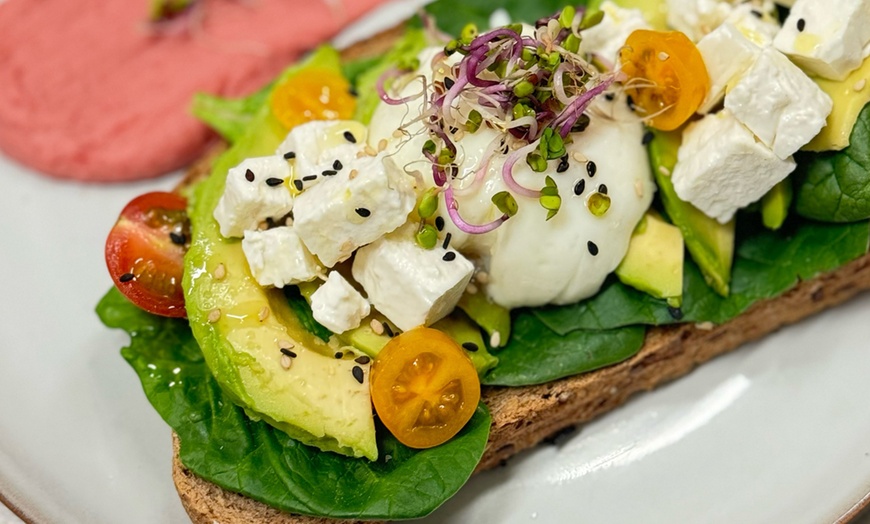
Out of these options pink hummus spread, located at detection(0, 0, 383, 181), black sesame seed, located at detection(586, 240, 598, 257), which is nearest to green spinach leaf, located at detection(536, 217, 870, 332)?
black sesame seed, located at detection(586, 240, 598, 257)

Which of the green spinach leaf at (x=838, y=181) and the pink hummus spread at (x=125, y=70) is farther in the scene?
the pink hummus spread at (x=125, y=70)

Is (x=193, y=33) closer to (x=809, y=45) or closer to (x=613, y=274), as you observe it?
(x=613, y=274)

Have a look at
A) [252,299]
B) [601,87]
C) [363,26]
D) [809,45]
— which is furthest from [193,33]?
[809,45]

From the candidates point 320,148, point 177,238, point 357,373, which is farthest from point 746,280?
point 177,238

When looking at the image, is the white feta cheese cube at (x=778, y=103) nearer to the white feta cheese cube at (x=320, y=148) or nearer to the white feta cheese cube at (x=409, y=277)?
the white feta cheese cube at (x=409, y=277)

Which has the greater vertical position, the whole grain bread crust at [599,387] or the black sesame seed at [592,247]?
the black sesame seed at [592,247]

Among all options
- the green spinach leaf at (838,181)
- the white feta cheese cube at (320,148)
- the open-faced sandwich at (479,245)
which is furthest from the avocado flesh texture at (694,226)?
the white feta cheese cube at (320,148)

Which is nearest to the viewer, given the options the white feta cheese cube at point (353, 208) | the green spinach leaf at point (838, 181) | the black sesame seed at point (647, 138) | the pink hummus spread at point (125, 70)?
the white feta cheese cube at point (353, 208)

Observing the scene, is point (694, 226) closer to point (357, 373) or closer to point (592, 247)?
point (592, 247)
